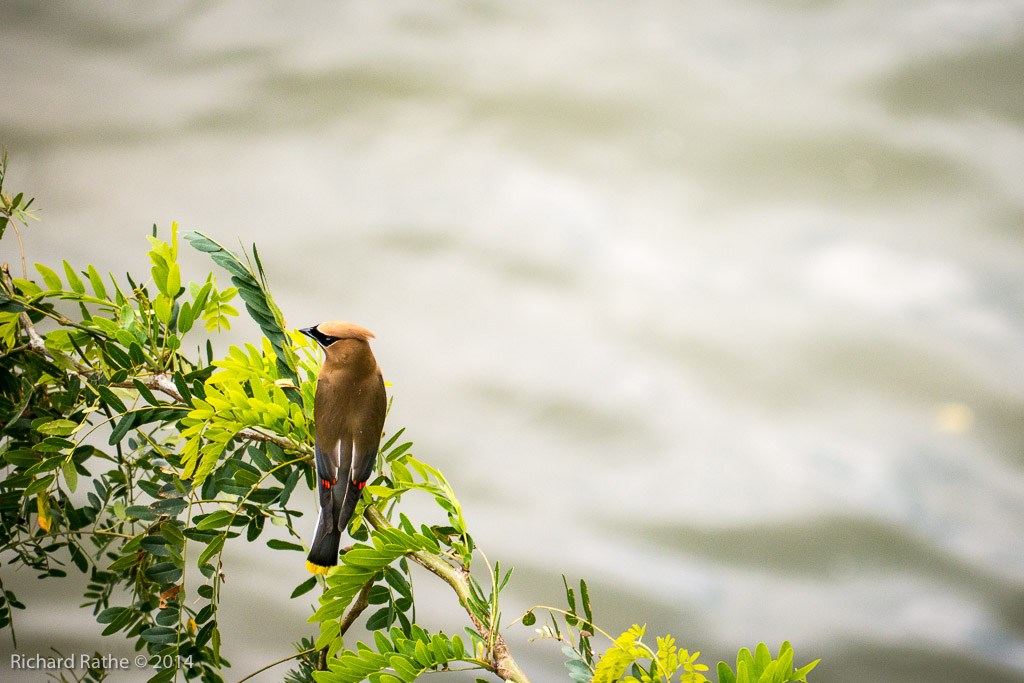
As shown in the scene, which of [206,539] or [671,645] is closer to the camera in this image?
[671,645]

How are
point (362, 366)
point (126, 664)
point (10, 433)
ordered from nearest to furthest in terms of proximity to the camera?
point (362, 366) → point (10, 433) → point (126, 664)

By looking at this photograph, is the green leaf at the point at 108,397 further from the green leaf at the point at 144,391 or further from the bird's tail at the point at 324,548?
the bird's tail at the point at 324,548

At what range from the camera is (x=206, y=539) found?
0.62 metres

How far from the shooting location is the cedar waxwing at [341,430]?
1.76 ft

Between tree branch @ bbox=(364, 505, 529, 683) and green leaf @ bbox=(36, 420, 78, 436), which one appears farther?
green leaf @ bbox=(36, 420, 78, 436)

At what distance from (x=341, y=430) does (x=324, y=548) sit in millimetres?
91

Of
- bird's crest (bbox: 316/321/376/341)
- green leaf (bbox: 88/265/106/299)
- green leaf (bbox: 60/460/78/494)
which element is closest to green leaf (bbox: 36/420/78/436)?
green leaf (bbox: 60/460/78/494)

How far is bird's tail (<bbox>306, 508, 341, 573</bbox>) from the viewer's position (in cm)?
53

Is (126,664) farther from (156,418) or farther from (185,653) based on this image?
(156,418)

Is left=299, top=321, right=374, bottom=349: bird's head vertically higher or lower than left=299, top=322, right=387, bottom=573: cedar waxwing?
higher

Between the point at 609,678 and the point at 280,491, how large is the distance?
33 centimetres

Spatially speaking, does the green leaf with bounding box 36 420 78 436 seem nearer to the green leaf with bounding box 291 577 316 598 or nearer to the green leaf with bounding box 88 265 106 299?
the green leaf with bounding box 88 265 106 299

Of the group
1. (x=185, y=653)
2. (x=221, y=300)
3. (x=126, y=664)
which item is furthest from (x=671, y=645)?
(x=126, y=664)

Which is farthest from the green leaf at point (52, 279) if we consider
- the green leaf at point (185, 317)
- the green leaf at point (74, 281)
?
the green leaf at point (185, 317)
